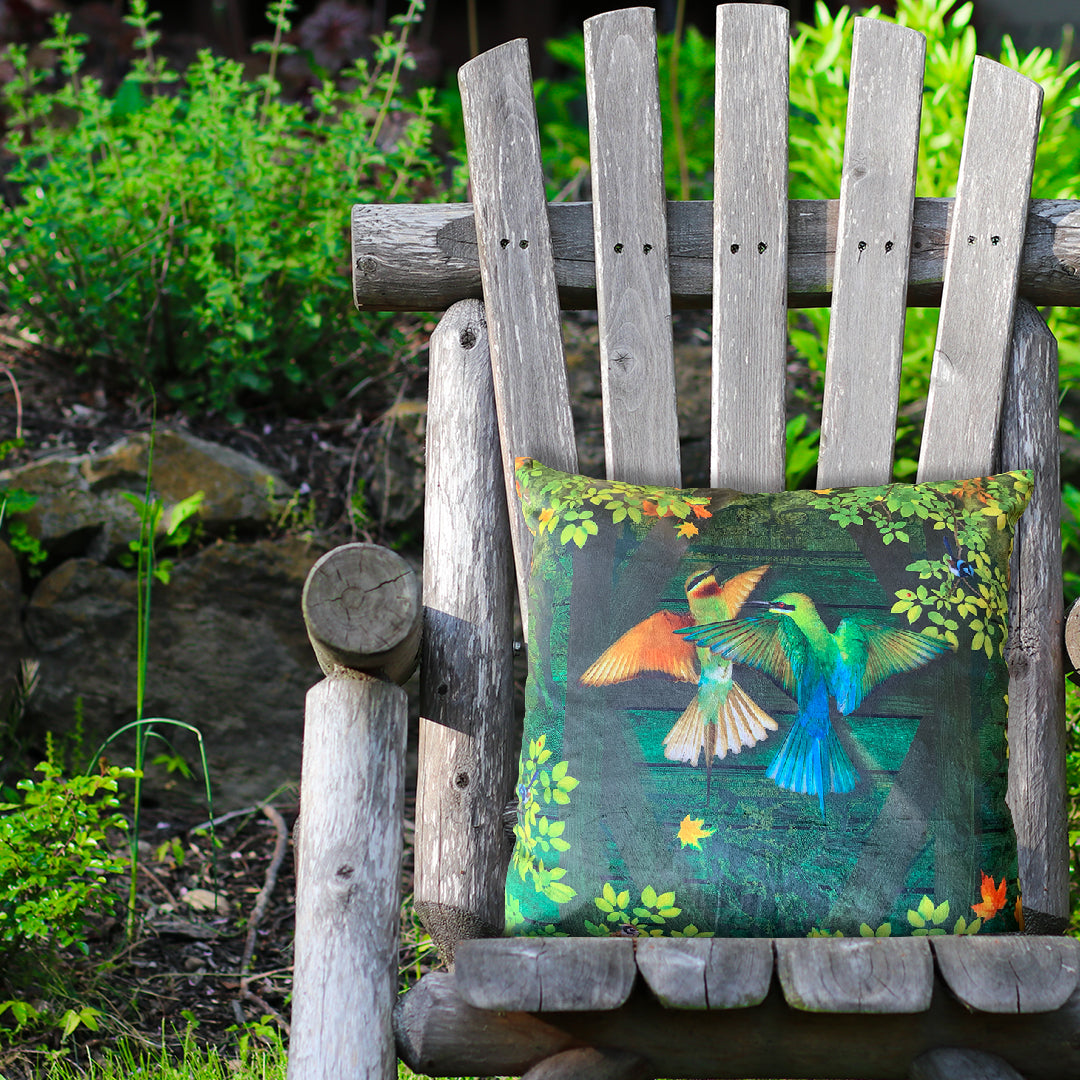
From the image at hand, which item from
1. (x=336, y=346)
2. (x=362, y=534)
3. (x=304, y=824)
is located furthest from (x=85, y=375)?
(x=304, y=824)

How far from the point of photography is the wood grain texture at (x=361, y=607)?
1157 millimetres

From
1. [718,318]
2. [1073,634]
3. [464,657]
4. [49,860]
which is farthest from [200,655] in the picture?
[1073,634]

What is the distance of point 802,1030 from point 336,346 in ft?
6.11

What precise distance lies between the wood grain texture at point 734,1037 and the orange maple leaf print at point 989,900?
0.12 m

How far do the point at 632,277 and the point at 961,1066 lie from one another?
1.04 meters

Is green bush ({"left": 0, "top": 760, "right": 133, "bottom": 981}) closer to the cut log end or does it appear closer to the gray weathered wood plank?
the gray weathered wood plank

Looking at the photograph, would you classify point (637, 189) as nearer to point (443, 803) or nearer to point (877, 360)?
point (877, 360)

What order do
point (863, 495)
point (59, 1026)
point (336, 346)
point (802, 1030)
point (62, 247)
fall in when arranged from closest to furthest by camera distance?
1. point (802, 1030)
2. point (863, 495)
3. point (59, 1026)
4. point (62, 247)
5. point (336, 346)

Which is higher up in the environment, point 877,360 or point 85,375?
point 877,360

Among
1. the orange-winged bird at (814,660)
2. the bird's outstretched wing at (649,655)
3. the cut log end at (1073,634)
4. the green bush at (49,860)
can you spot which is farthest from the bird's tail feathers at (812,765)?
the green bush at (49,860)

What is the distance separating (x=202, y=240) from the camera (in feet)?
7.32

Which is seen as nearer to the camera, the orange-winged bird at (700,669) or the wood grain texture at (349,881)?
the wood grain texture at (349,881)

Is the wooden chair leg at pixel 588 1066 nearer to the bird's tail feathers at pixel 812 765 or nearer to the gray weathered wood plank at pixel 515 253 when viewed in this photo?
the bird's tail feathers at pixel 812 765

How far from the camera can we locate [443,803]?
4.60 ft
